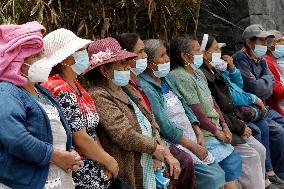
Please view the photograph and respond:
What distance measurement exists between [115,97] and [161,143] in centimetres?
62

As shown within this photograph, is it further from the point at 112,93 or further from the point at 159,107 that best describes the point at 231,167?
the point at 112,93

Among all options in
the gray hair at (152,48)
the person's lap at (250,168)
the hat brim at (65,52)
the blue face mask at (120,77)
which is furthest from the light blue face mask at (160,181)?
the person's lap at (250,168)

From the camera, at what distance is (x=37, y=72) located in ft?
9.43

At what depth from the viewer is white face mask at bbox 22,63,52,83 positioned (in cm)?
287

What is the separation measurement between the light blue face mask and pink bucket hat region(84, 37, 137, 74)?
85 cm

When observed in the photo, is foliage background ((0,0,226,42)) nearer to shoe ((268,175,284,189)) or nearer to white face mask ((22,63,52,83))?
shoe ((268,175,284,189))

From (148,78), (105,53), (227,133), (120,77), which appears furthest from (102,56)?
(227,133)

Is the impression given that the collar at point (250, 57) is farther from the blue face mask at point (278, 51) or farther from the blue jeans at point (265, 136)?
the blue jeans at point (265, 136)

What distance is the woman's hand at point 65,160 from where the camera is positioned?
2.91 meters

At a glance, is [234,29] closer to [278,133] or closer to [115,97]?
[278,133]

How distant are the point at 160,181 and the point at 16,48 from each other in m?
1.57

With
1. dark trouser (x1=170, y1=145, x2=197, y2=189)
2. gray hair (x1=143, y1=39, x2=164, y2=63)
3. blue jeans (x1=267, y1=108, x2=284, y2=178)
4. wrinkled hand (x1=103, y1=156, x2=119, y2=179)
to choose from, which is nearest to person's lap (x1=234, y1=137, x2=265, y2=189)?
blue jeans (x1=267, y1=108, x2=284, y2=178)

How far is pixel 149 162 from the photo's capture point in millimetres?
3824

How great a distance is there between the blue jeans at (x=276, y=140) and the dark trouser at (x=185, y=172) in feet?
6.22
